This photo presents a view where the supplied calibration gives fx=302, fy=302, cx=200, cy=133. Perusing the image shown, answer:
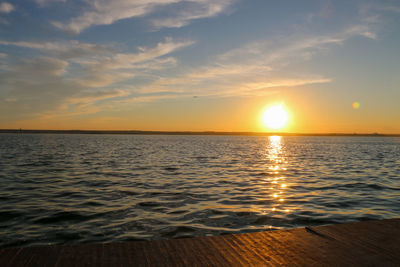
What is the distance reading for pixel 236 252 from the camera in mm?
4391

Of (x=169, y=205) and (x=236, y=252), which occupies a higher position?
(x=236, y=252)

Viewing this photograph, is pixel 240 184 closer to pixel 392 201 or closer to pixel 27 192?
pixel 392 201

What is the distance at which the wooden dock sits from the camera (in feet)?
13.2

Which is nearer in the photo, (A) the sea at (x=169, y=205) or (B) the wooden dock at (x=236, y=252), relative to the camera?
(B) the wooden dock at (x=236, y=252)

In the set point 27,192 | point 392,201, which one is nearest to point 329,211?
point 392,201

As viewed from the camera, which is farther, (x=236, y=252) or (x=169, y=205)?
(x=169, y=205)

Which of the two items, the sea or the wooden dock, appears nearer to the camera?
the wooden dock

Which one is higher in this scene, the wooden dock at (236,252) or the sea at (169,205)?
the wooden dock at (236,252)

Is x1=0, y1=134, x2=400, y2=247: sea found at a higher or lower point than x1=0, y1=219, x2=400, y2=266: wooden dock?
lower

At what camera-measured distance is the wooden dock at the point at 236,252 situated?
401 centimetres

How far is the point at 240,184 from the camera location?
1453 centimetres

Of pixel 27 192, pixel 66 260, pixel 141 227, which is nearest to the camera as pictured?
pixel 66 260

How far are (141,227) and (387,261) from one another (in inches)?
212

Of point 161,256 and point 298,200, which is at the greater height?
point 161,256
